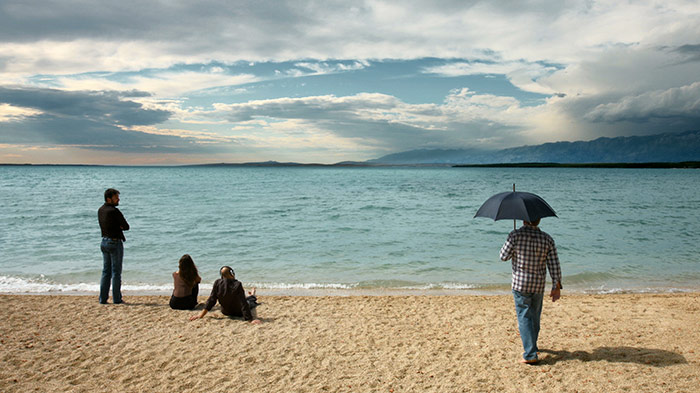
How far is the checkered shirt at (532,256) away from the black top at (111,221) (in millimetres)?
6842

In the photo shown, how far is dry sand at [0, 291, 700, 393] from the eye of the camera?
5.20 meters

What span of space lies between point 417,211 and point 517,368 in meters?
25.5

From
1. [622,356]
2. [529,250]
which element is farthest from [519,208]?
[622,356]

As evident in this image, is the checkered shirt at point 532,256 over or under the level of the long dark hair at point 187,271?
over

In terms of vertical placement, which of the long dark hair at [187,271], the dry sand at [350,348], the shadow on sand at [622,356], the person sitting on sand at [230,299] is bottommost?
the dry sand at [350,348]

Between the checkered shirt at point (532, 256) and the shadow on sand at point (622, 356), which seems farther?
the shadow on sand at point (622, 356)

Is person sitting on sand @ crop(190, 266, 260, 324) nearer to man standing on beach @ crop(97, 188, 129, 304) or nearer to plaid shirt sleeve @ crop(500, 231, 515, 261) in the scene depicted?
man standing on beach @ crop(97, 188, 129, 304)

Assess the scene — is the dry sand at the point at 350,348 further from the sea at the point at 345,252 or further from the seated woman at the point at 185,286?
the sea at the point at 345,252

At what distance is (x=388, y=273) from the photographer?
12.5 m

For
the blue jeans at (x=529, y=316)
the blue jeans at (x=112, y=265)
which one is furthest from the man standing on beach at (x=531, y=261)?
the blue jeans at (x=112, y=265)

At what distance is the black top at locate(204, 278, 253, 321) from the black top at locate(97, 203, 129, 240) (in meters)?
2.12

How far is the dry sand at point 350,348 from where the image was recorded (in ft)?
17.1

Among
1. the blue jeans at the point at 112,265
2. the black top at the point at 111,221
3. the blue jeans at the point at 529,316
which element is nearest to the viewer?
the blue jeans at the point at 529,316

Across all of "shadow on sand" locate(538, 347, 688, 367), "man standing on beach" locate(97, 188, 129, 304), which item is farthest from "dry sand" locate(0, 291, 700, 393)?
"man standing on beach" locate(97, 188, 129, 304)
